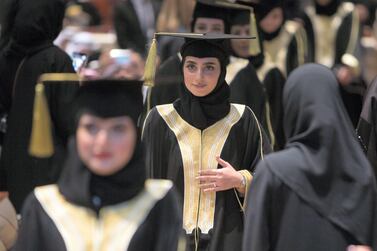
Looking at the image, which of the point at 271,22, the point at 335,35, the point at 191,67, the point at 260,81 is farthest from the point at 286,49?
the point at 191,67

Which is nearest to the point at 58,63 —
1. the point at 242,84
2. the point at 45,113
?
the point at 242,84

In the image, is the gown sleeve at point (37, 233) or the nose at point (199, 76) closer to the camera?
the gown sleeve at point (37, 233)

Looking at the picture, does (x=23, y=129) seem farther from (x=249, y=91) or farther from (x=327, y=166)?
(x=327, y=166)

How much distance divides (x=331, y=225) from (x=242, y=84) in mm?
3831

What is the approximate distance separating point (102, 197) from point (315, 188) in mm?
1115

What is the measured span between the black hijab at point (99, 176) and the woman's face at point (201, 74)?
2001 mm

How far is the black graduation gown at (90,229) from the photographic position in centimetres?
494

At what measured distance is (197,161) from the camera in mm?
6910

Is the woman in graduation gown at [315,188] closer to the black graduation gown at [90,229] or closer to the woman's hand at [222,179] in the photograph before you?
the black graduation gown at [90,229]

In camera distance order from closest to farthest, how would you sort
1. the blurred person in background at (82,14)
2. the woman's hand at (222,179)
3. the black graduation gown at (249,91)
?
the woman's hand at (222,179), the black graduation gown at (249,91), the blurred person in background at (82,14)

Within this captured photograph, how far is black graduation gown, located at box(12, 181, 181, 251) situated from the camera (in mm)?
4938

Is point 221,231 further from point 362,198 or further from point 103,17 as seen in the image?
point 103,17

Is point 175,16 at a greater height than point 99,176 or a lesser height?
lesser

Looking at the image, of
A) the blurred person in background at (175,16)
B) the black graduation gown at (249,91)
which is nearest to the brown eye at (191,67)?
the black graduation gown at (249,91)
